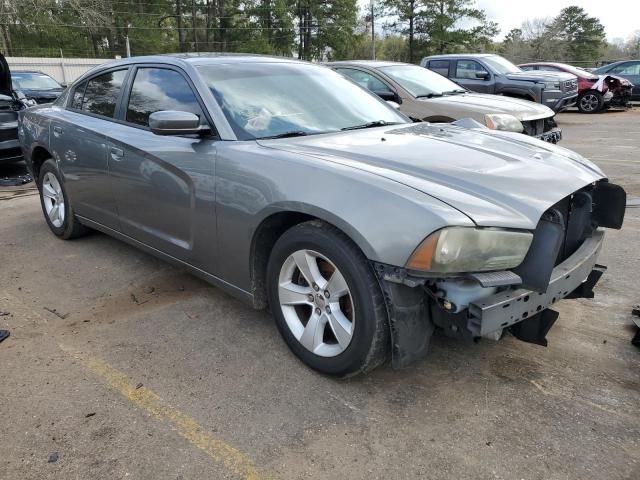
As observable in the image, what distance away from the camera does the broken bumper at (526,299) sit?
2195 millimetres

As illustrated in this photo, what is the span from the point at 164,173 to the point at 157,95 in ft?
2.09

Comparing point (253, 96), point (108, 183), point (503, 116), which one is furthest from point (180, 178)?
point (503, 116)

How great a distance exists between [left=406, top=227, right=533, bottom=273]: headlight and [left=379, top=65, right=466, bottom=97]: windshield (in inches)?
241

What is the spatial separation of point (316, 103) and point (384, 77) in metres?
5.18

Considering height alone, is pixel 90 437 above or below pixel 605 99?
below

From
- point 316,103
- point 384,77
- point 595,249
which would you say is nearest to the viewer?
point 595,249

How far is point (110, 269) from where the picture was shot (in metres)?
4.27

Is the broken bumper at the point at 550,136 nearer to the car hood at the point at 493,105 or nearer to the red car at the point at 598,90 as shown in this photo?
the car hood at the point at 493,105

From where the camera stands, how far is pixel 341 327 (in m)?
2.55

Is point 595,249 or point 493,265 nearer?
point 493,265

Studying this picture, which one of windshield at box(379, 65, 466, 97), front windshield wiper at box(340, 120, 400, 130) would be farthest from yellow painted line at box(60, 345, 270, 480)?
windshield at box(379, 65, 466, 97)

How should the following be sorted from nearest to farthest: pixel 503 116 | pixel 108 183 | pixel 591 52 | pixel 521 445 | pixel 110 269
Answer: pixel 521 445, pixel 108 183, pixel 110 269, pixel 503 116, pixel 591 52

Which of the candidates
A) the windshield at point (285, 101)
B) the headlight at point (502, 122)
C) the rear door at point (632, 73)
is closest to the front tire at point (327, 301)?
the windshield at point (285, 101)

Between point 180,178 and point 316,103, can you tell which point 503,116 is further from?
point 180,178
